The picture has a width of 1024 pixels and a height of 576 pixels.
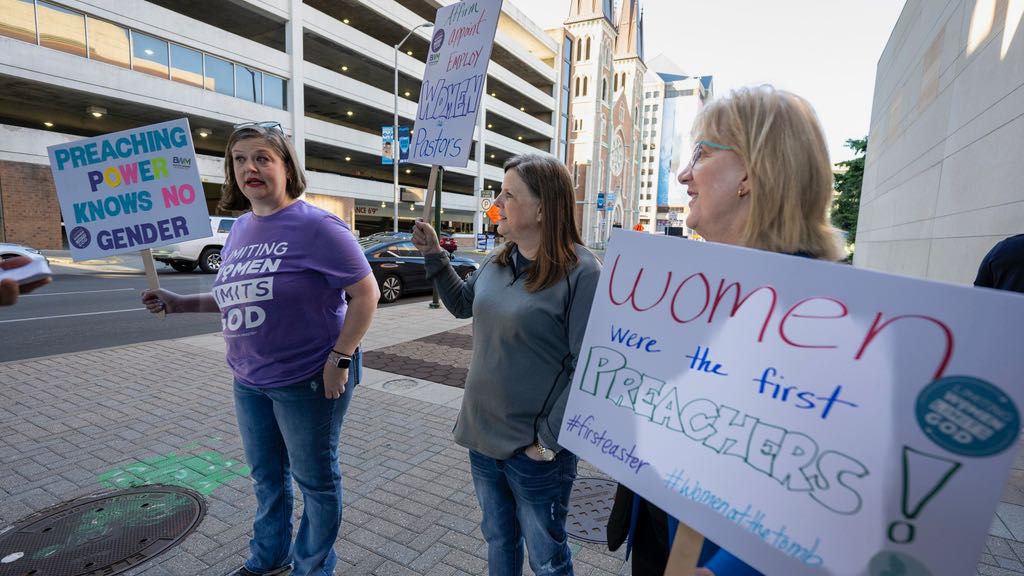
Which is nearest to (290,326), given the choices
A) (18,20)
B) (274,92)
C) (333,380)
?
Result: (333,380)

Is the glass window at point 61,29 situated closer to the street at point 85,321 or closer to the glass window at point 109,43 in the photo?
the glass window at point 109,43

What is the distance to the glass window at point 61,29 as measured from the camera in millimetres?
18797

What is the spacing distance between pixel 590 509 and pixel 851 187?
1558 inches

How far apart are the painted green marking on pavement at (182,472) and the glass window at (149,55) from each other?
980 inches

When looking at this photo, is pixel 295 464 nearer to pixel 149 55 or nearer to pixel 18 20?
pixel 18 20

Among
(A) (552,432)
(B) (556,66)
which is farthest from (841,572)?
(B) (556,66)

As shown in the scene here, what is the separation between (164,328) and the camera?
8492mm

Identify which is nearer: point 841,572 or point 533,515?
point 841,572

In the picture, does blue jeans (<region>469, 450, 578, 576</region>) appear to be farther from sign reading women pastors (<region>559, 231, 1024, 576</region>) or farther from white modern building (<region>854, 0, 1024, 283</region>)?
white modern building (<region>854, 0, 1024, 283</region>)

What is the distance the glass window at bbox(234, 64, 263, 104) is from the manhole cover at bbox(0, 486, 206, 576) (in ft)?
89.7

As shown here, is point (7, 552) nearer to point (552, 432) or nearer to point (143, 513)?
point (143, 513)

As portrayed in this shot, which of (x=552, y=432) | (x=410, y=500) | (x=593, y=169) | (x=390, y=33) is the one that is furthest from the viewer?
(x=593, y=169)

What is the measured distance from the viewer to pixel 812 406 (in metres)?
0.98

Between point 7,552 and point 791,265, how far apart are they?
386 cm
